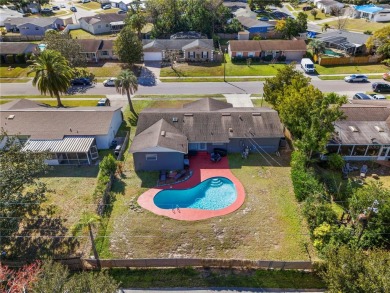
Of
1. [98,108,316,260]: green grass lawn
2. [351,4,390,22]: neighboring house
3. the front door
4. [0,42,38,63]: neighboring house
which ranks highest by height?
[351,4,390,22]: neighboring house

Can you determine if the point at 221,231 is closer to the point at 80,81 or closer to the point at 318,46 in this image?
the point at 80,81

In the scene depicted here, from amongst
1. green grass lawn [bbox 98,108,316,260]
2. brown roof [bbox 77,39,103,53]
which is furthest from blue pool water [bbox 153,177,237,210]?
brown roof [bbox 77,39,103,53]

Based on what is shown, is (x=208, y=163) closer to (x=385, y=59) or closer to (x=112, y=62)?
(x=112, y=62)

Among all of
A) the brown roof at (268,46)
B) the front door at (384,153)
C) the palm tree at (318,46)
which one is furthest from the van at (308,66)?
the front door at (384,153)

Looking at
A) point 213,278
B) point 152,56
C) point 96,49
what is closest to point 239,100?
point 152,56

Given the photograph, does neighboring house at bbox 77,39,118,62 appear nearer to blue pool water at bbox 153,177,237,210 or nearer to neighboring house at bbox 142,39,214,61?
neighboring house at bbox 142,39,214,61

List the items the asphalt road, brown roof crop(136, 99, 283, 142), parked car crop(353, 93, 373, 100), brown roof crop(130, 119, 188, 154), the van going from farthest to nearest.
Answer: the van → the asphalt road → parked car crop(353, 93, 373, 100) → brown roof crop(136, 99, 283, 142) → brown roof crop(130, 119, 188, 154)
